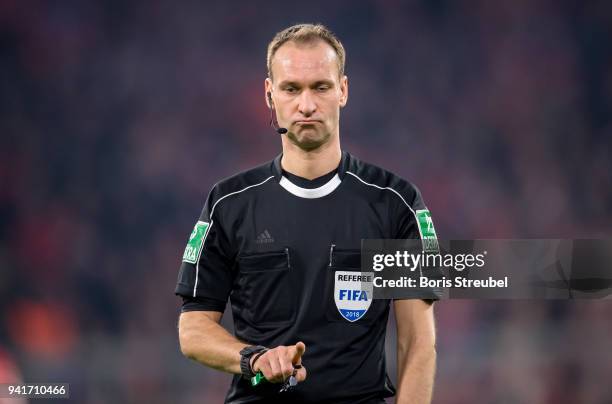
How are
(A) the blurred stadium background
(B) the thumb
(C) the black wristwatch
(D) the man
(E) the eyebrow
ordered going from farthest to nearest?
(A) the blurred stadium background
(E) the eyebrow
(D) the man
(C) the black wristwatch
(B) the thumb

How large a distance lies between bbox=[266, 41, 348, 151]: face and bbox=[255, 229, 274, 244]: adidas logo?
27 cm

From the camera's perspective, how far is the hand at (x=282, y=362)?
6.28 feet

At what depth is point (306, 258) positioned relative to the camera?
91.8 inches

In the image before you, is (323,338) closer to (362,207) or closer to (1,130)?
(362,207)

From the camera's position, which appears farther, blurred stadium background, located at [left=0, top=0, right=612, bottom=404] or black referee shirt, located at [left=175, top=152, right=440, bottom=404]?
blurred stadium background, located at [left=0, top=0, right=612, bottom=404]

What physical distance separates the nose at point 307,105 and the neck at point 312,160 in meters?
0.14

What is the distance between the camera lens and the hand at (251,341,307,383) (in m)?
1.92

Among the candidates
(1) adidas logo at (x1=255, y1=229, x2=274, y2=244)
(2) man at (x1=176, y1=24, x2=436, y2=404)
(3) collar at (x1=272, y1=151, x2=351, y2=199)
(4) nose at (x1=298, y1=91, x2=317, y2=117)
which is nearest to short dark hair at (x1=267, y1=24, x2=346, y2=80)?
(2) man at (x1=176, y1=24, x2=436, y2=404)

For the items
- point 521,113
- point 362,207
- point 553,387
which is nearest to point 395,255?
point 362,207

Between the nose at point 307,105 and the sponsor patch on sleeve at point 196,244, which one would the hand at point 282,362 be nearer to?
the sponsor patch on sleeve at point 196,244

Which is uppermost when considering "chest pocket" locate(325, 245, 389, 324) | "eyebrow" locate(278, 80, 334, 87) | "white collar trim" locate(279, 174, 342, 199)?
"eyebrow" locate(278, 80, 334, 87)

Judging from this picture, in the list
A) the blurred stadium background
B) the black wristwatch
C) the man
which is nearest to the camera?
the black wristwatch

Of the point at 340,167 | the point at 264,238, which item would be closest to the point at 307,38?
the point at 340,167

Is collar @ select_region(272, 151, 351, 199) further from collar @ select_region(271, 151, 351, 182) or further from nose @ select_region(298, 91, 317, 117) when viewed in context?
nose @ select_region(298, 91, 317, 117)
